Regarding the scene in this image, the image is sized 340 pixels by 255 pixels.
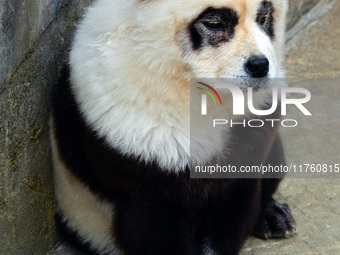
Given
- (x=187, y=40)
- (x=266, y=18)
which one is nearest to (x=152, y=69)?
(x=187, y=40)

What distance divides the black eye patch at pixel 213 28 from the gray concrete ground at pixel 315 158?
1.43 m

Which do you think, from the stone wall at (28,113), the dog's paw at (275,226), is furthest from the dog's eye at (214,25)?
the dog's paw at (275,226)

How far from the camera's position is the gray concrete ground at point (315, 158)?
4051 mm

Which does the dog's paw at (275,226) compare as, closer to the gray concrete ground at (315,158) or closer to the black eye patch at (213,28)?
the gray concrete ground at (315,158)

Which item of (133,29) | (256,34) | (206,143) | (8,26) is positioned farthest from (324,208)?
(8,26)

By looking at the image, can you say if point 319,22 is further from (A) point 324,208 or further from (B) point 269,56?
(B) point 269,56

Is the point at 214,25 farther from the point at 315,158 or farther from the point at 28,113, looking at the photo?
the point at 315,158

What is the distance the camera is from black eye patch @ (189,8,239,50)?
3143 millimetres

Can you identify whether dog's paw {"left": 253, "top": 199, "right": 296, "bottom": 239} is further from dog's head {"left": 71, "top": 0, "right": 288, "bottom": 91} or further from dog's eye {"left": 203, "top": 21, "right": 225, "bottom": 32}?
dog's eye {"left": 203, "top": 21, "right": 225, "bottom": 32}

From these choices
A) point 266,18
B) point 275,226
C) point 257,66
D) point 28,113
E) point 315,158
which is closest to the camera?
point 257,66

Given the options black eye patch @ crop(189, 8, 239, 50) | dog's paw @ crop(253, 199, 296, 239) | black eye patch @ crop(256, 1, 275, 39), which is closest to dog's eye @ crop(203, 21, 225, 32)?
black eye patch @ crop(189, 8, 239, 50)

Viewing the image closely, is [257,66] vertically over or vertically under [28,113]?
over

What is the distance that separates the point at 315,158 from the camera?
4863 millimetres

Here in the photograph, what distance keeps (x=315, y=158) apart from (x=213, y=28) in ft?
6.57
